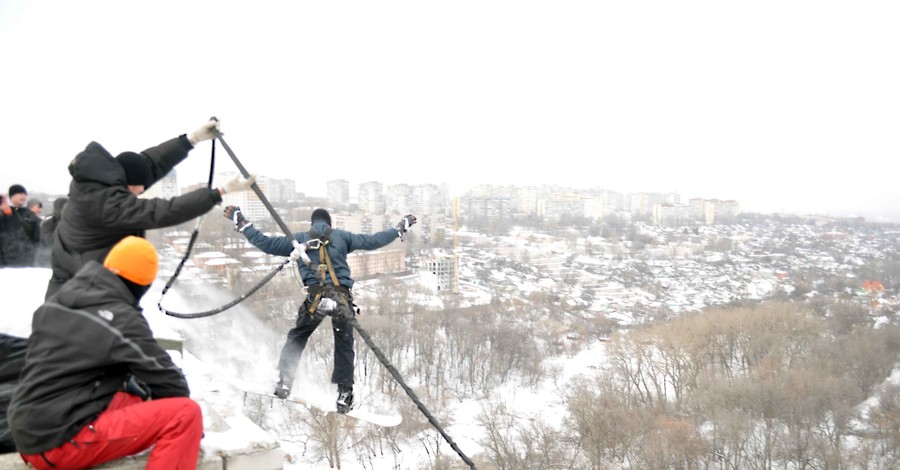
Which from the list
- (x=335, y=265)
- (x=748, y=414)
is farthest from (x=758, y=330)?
(x=335, y=265)

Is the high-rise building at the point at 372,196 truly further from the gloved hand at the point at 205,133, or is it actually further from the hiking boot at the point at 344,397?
the gloved hand at the point at 205,133

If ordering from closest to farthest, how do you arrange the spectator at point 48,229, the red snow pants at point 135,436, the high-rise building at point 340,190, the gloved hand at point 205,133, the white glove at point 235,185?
the red snow pants at point 135,436
the white glove at point 235,185
the gloved hand at point 205,133
the spectator at point 48,229
the high-rise building at point 340,190

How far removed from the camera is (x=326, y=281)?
159 inches

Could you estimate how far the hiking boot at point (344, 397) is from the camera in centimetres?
455

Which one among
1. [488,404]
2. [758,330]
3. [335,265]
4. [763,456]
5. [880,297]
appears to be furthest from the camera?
[880,297]

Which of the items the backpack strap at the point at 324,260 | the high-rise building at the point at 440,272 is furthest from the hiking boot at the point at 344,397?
the high-rise building at the point at 440,272

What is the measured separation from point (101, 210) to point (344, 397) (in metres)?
2.74

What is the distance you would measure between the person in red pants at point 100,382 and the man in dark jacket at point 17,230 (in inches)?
157

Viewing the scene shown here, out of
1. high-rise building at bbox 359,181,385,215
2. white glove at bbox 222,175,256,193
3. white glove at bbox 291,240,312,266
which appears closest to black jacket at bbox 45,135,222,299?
white glove at bbox 222,175,256,193

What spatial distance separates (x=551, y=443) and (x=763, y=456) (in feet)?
35.3

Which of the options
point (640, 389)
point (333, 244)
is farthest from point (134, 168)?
point (640, 389)

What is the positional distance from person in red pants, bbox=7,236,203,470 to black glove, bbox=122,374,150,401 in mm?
43

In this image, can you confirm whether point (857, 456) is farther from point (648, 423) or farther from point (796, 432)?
point (648, 423)

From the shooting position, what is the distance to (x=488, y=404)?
3697 cm
